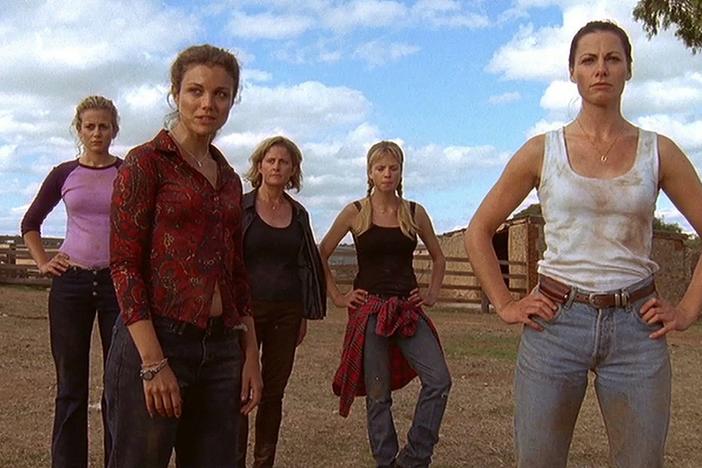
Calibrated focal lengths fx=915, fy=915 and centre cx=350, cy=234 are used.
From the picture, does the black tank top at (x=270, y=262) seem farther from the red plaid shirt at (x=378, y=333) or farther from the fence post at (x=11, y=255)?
the fence post at (x=11, y=255)

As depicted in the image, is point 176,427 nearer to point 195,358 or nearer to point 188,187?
point 195,358

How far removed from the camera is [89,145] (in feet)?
14.9

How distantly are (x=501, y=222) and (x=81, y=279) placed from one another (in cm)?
227

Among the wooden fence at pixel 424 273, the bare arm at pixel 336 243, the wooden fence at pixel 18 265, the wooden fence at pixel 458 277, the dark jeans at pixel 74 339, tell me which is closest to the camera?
the dark jeans at pixel 74 339

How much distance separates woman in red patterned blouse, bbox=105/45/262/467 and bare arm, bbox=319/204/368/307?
7.84 ft

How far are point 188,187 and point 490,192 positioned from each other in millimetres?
996

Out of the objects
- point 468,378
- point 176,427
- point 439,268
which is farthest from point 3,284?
point 176,427

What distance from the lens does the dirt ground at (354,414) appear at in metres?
5.73

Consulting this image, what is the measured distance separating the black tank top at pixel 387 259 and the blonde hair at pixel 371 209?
4cm

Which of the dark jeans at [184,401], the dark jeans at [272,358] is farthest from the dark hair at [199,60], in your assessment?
the dark jeans at [272,358]

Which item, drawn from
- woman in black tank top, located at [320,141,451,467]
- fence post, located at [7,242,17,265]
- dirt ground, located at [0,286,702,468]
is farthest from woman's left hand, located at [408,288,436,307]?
fence post, located at [7,242,17,265]

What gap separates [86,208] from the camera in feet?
14.6

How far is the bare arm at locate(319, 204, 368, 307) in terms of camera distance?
5176 millimetres

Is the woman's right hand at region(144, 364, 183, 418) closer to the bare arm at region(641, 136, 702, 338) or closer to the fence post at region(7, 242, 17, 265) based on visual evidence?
the bare arm at region(641, 136, 702, 338)
